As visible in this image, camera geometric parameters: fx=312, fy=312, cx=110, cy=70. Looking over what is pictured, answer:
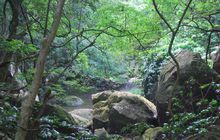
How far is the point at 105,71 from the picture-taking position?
670cm

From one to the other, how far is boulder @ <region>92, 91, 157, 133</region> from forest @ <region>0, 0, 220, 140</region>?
0.03m

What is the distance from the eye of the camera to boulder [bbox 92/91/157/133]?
8.88 metres

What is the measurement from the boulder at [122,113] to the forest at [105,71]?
0.03m

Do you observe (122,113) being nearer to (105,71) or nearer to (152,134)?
(152,134)

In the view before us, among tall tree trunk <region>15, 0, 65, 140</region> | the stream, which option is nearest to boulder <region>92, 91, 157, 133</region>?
the stream

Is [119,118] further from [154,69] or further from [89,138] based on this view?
[89,138]

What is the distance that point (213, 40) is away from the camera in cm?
1234

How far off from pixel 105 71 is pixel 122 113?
2565 mm

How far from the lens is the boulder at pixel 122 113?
8.88 m

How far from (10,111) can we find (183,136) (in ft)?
9.41

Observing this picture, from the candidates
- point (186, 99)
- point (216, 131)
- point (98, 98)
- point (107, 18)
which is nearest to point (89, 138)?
point (216, 131)

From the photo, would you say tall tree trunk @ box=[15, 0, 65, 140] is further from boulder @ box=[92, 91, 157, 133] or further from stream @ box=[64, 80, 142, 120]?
stream @ box=[64, 80, 142, 120]

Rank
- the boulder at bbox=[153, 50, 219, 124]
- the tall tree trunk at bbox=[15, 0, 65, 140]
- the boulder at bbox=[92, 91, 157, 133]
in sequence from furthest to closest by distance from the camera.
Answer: the boulder at bbox=[92, 91, 157, 133] < the boulder at bbox=[153, 50, 219, 124] < the tall tree trunk at bbox=[15, 0, 65, 140]

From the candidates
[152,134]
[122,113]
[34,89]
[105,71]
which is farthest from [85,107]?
[34,89]
